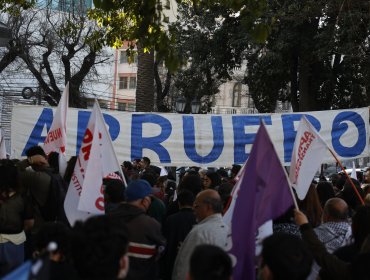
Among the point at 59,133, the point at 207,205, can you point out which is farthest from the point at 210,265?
the point at 59,133

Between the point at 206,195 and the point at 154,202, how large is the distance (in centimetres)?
186

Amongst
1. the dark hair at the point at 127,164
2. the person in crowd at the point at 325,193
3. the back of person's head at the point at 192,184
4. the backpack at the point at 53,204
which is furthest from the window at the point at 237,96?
the backpack at the point at 53,204

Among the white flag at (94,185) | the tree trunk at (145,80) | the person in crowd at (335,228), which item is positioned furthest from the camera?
the tree trunk at (145,80)

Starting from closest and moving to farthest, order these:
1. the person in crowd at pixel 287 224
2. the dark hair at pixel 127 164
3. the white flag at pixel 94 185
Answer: the person in crowd at pixel 287 224 → the white flag at pixel 94 185 → the dark hair at pixel 127 164

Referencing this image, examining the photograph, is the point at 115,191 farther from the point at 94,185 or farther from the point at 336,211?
the point at 336,211

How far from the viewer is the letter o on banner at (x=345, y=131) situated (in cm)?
1123

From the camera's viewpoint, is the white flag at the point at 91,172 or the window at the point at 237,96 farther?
the window at the point at 237,96

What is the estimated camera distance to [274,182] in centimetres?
454

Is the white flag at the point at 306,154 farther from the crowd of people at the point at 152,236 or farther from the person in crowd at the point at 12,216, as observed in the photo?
the person in crowd at the point at 12,216

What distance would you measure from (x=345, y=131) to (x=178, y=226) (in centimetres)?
562

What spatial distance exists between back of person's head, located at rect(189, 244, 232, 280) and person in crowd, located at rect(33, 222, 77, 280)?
2.16ft

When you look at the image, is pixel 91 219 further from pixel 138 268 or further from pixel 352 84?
pixel 352 84

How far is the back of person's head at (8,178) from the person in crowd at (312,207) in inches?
106

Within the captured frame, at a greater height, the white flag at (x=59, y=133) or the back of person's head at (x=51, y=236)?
the white flag at (x=59, y=133)
